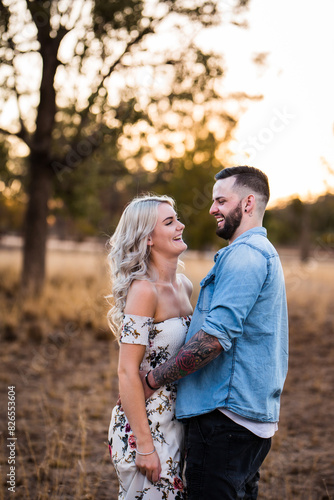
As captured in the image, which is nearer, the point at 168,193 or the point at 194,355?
the point at 194,355

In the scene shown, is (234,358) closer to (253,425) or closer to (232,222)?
(253,425)

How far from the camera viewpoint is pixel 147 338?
2.27 metres

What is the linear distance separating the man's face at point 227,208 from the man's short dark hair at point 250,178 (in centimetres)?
3

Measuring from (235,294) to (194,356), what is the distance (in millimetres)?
310

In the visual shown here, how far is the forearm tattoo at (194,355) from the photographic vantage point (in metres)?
1.96

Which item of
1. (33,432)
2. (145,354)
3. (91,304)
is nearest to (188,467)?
(145,354)

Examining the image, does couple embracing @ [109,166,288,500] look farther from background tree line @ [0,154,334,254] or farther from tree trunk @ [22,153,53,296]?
tree trunk @ [22,153,53,296]

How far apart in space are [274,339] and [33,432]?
11.2 feet

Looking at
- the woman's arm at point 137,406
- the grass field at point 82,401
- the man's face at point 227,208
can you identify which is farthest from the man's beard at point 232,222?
the grass field at point 82,401

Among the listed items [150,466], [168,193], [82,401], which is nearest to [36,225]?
[82,401]

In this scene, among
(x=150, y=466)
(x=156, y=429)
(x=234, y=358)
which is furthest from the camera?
(x=156, y=429)

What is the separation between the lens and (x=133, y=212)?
248 centimetres

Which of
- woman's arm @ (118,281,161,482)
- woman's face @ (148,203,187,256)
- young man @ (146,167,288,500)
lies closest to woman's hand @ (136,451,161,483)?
woman's arm @ (118,281,161,482)

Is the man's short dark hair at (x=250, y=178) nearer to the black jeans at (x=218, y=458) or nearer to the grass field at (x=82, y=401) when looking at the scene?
the black jeans at (x=218, y=458)
